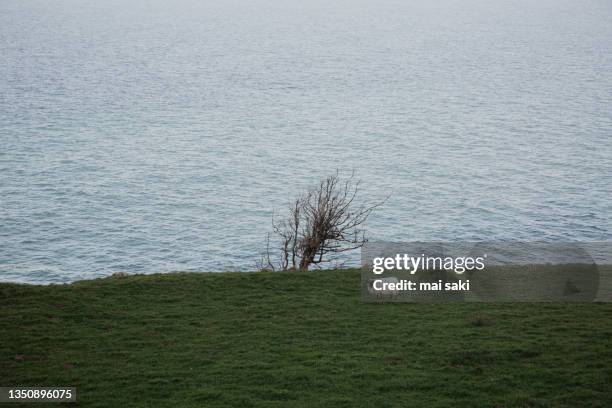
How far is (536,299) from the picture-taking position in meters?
35.8

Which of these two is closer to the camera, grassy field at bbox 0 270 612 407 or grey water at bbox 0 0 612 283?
grassy field at bbox 0 270 612 407

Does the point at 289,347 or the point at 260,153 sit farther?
the point at 260,153

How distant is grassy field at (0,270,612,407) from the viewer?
25.2m

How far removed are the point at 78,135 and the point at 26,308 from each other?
89.7 m

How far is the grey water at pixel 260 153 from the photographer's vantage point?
79.9 meters

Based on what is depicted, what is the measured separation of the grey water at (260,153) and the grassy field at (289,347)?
36.0 m

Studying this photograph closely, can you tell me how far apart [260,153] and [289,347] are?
84481mm

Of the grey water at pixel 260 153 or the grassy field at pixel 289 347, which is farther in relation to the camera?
the grey water at pixel 260 153

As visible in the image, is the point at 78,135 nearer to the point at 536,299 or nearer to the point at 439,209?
the point at 439,209

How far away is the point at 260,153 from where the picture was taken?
369 ft

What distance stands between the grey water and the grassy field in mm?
35968

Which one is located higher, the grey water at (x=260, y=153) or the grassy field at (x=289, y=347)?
the grey water at (x=260, y=153)

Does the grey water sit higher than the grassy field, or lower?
higher

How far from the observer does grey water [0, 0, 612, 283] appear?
3147 inches
